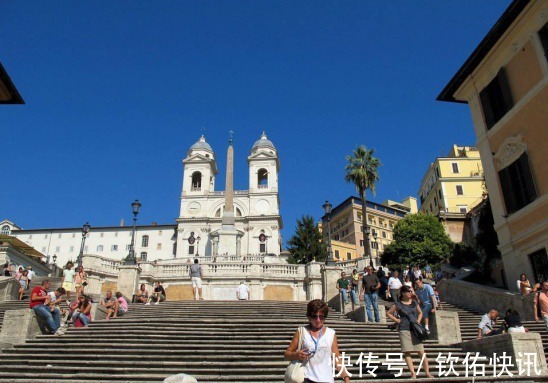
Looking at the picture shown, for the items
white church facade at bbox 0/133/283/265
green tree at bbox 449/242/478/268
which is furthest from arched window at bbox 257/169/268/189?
green tree at bbox 449/242/478/268

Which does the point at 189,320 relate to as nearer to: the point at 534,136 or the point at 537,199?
the point at 537,199

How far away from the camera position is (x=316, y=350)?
469 cm

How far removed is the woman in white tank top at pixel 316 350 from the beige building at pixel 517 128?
1471cm

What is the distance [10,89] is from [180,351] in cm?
2023

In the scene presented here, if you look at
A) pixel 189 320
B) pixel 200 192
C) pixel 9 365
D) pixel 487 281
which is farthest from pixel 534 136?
pixel 200 192

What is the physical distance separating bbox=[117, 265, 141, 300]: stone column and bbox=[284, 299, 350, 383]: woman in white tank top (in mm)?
19887

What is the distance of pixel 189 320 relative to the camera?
12.6 m

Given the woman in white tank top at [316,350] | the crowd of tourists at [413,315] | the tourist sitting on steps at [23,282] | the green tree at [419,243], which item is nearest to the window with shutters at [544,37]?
the crowd of tourists at [413,315]

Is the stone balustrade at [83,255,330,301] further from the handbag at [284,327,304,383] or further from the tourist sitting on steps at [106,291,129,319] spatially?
the handbag at [284,327,304,383]

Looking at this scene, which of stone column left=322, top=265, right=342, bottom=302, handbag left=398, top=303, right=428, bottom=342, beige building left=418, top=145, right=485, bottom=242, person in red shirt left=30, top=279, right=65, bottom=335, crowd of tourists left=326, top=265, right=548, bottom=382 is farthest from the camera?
beige building left=418, top=145, right=485, bottom=242

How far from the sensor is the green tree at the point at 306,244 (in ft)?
176

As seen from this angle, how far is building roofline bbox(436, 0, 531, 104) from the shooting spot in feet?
60.5

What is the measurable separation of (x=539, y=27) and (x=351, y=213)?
6805cm

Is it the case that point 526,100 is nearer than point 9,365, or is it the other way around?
point 9,365
